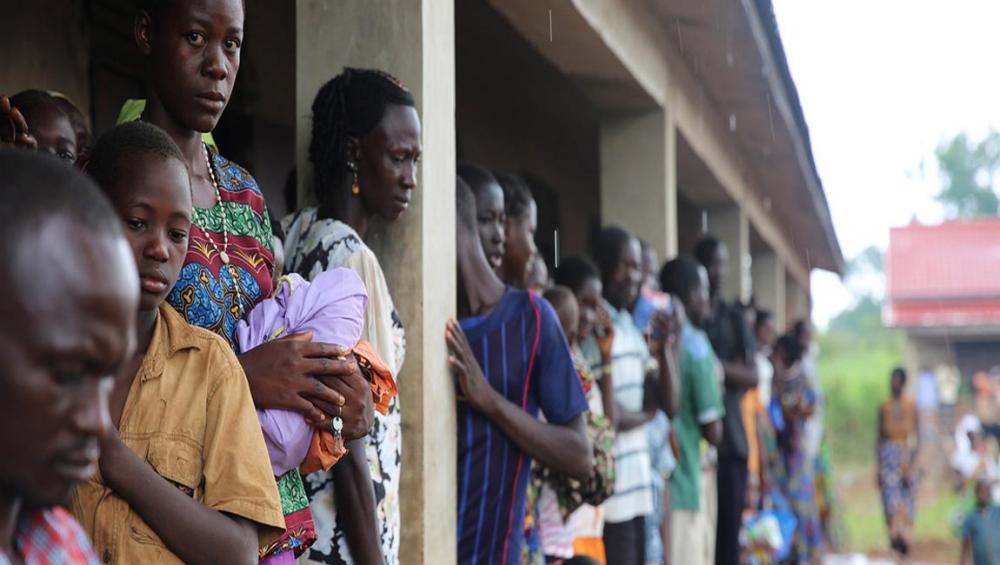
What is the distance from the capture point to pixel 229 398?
219 cm

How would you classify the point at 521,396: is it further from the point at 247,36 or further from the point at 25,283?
the point at 247,36

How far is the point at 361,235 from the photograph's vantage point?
349cm

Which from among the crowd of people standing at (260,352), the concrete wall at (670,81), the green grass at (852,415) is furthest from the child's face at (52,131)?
the green grass at (852,415)

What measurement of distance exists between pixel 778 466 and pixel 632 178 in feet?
12.8

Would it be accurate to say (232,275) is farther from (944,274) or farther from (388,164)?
(944,274)

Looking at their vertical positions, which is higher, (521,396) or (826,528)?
(521,396)

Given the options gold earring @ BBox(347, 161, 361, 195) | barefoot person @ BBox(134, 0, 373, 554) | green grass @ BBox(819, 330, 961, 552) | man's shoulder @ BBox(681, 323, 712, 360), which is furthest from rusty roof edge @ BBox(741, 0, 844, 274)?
green grass @ BBox(819, 330, 961, 552)

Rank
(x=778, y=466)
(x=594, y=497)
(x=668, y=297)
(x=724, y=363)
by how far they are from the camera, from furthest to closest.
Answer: (x=778, y=466)
(x=724, y=363)
(x=668, y=297)
(x=594, y=497)

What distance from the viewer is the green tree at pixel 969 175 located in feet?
178

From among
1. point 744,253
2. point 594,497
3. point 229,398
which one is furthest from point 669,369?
point 744,253

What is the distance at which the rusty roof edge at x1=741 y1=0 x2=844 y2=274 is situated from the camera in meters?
7.51

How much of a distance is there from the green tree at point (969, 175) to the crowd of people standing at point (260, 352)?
170 ft

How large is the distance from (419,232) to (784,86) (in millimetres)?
6047

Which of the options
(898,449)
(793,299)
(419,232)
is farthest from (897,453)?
(419,232)
